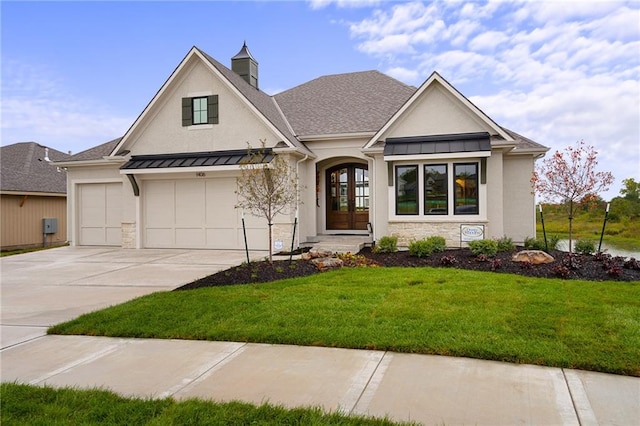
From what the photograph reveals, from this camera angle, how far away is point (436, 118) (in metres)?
13.8

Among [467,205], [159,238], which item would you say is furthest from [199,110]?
[467,205]

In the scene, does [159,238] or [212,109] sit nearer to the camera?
[212,109]

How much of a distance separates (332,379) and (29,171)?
2531 centimetres

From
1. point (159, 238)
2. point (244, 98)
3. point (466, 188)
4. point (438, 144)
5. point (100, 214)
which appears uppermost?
point (244, 98)

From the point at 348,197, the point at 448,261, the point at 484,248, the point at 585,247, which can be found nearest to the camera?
the point at 448,261

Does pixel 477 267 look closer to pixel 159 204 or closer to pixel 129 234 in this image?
pixel 159 204

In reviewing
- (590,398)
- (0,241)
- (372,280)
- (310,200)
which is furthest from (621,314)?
(0,241)

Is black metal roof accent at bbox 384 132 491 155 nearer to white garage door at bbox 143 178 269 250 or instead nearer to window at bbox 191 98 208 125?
white garage door at bbox 143 178 269 250

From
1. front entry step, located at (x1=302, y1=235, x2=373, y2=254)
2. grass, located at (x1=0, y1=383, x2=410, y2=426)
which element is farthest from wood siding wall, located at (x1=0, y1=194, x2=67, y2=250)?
grass, located at (x1=0, y1=383, x2=410, y2=426)

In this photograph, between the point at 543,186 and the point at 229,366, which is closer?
the point at 229,366

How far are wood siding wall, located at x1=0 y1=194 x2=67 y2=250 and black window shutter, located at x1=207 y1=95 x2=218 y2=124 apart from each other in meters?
13.2

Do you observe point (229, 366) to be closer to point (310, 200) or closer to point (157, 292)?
point (157, 292)

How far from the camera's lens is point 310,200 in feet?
51.7

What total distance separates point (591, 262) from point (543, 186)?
100 inches
